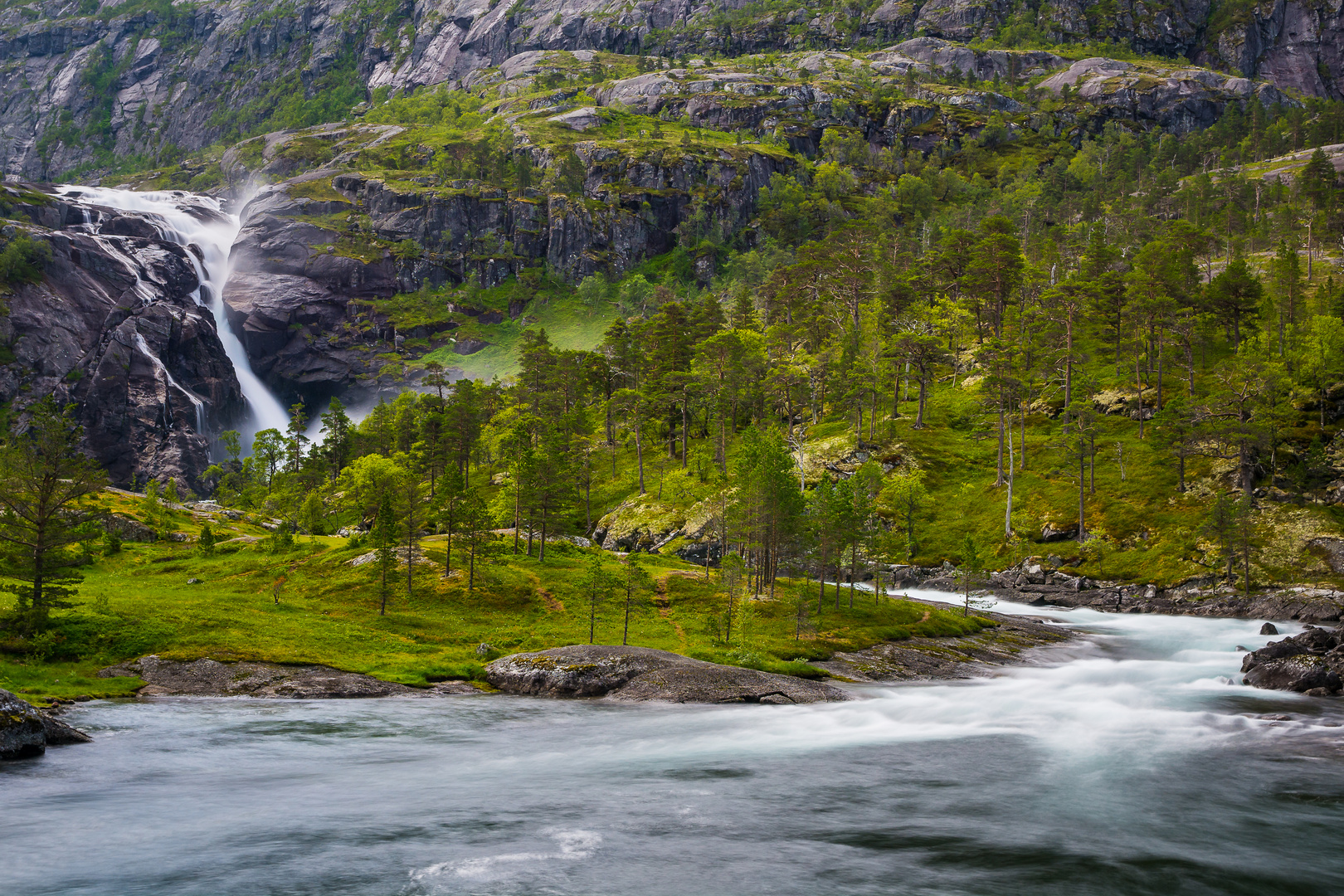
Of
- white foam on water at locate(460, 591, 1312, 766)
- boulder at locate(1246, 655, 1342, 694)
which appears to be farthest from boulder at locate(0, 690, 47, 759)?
boulder at locate(1246, 655, 1342, 694)

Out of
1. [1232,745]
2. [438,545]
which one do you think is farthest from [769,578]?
[1232,745]

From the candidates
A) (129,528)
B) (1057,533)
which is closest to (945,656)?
(1057,533)

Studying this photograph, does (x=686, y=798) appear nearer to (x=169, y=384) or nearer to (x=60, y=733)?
(x=60, y=733)

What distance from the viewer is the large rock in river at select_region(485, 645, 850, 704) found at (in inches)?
1737

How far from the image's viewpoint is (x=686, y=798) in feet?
90.4

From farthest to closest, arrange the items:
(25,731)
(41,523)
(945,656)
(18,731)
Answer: (945,656) → (41,523) → (25,731) → (18,731)

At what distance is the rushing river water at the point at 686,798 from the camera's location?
20516 millimetres


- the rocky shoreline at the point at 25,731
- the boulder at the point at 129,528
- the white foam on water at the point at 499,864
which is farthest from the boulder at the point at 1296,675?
the boulder at the point at 129,528

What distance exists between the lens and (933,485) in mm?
97125

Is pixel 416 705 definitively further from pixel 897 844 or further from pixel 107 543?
pixel 107 543

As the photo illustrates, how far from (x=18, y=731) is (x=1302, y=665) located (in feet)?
208

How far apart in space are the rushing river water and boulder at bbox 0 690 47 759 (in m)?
0.79

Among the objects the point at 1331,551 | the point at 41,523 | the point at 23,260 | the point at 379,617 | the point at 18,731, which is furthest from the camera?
the point at 23,260

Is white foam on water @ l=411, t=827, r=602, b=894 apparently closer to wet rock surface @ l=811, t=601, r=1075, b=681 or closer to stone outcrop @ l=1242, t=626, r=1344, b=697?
wet rock surface @ l=811, t=601, r=1075, b=681
